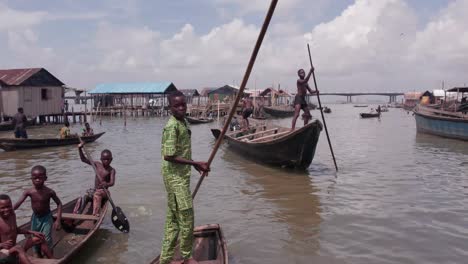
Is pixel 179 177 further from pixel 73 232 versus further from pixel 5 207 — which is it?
pixel 73 232

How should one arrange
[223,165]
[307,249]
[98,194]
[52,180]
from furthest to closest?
[223,165], [52,180], [98,194], [307,249]

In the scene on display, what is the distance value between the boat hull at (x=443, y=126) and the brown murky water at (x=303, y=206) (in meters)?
4.89

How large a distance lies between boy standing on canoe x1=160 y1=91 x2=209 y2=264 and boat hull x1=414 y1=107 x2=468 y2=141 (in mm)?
18663

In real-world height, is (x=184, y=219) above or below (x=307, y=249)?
above

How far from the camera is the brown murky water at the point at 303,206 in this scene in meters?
5.86

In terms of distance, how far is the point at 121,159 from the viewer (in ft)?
49.0

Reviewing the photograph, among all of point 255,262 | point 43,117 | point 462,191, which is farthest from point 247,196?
point 43,117

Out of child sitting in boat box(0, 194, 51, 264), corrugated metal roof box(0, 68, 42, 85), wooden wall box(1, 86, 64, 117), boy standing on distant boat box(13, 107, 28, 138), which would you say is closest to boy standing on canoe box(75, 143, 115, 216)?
child sitting in boat box(0, 194, 51, 264)

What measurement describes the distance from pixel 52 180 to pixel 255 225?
21.7 ft

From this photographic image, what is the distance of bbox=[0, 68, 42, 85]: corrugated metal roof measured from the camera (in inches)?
1106

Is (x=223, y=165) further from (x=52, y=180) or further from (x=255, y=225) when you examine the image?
(x=255, y=225)

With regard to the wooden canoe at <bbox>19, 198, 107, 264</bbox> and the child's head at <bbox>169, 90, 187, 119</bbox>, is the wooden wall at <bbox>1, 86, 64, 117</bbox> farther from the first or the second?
the child's head at <bbox>169, 90, 187, 119</bbox>

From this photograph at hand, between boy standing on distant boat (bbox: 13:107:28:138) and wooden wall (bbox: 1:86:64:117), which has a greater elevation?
wooden wall (bbox: 1:86:64:117)

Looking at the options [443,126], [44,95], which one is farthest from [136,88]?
[443,126]
